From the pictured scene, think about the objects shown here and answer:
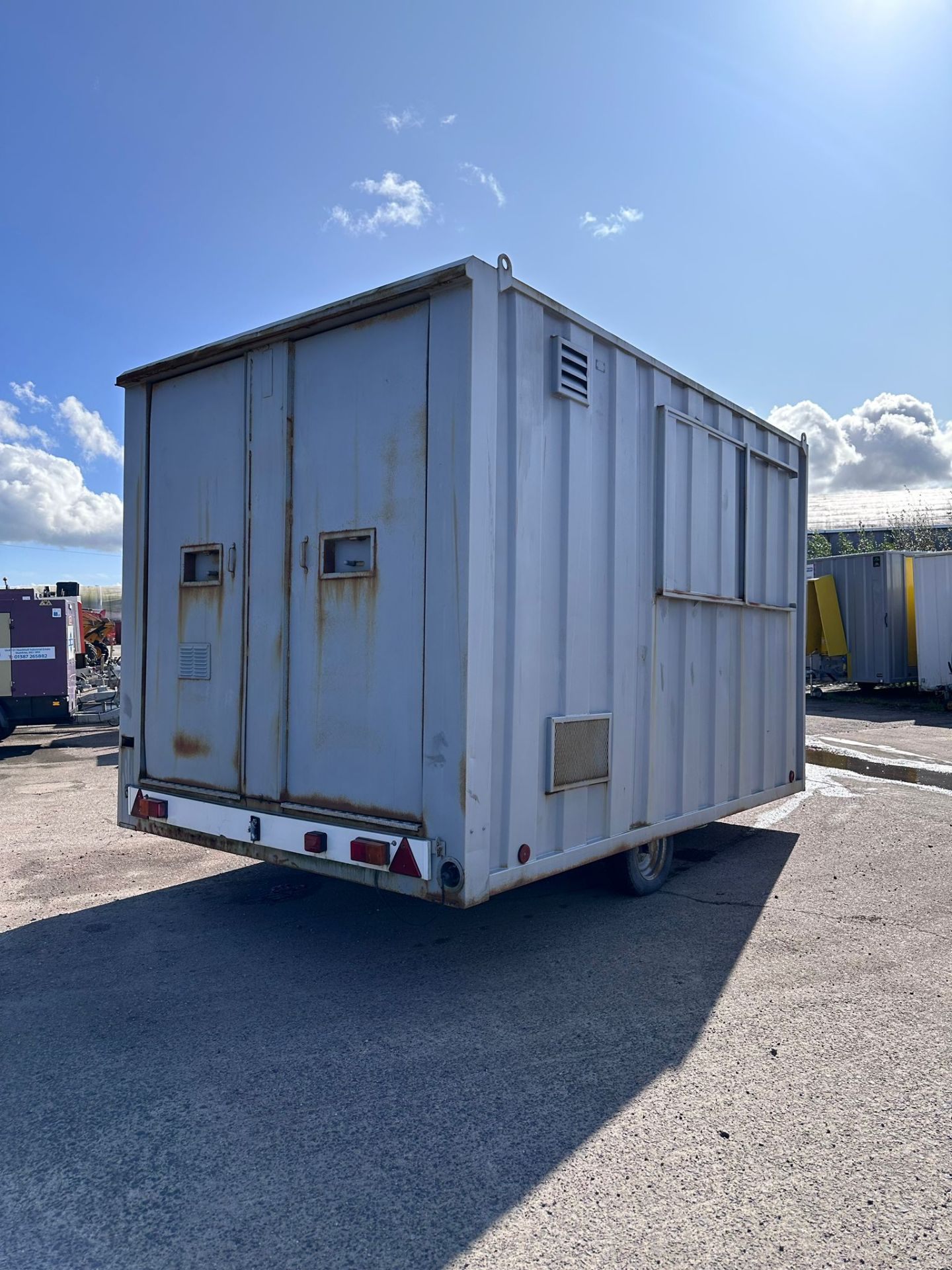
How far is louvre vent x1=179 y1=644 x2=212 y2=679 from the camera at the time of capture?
5059mm

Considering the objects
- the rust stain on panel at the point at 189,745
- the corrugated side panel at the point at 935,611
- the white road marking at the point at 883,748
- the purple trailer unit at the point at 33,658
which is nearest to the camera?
the rust stain on panel at the point at 189,745

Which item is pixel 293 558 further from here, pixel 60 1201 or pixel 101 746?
pixel 101 746

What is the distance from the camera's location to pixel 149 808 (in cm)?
519

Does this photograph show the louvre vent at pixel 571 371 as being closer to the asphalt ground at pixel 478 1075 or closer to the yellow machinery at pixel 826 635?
the asphalt ground at pixel 478 1075

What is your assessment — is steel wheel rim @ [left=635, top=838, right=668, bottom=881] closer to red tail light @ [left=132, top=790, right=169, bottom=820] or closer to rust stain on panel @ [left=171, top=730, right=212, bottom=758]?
rust stain on panel @ [left=171, top=730, right=212, bottom=758]

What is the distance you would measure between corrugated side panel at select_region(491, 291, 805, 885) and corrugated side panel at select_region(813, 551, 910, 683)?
49.5ft

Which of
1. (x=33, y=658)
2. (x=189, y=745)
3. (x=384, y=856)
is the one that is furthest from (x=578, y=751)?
(x=33, y=658)

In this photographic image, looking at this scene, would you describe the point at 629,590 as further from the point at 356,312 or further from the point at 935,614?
the point at 935,614

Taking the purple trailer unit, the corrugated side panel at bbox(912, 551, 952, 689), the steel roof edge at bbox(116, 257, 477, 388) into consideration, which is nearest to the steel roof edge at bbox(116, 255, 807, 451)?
the steel roof edge at bbox(116, 257, 477, 388)

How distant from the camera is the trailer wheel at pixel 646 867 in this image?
5.59 metres

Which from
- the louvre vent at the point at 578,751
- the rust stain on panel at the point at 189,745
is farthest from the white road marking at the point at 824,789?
the rust stain on panel at the point at 189,745

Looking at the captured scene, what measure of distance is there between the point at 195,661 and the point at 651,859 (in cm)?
318

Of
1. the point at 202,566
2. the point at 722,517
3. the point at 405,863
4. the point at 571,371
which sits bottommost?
the point at 405,863

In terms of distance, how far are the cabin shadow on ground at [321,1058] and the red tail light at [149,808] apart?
0.68m
